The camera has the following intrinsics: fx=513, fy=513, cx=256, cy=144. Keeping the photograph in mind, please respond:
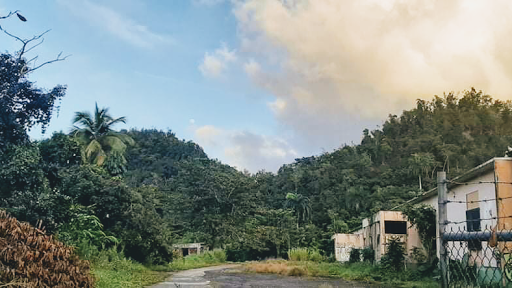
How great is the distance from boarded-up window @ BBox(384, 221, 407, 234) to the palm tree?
611 inches

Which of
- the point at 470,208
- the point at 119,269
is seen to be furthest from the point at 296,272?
the point at 470,208

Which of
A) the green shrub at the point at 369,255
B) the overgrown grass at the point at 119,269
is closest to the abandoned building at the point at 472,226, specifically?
the green shrub at the point at 369,255

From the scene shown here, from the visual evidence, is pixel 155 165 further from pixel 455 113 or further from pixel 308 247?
pixel 455 113

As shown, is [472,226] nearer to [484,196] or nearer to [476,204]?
[476,204]

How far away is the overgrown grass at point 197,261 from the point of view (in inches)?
1248

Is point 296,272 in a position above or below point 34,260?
below

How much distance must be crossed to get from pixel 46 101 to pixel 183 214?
3483cm

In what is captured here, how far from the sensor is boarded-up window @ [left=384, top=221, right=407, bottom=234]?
2775 centimetres

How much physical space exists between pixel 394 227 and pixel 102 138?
1782 centimetres

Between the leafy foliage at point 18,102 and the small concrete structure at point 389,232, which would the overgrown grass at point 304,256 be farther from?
the leafy foliage at point 18,102

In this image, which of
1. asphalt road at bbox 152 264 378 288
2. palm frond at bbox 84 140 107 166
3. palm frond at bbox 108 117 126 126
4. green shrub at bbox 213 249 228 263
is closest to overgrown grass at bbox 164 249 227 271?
green shrub at bbox 213 249 228 263

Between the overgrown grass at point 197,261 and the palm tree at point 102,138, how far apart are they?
6.86 m

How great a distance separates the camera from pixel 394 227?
91.4 ft

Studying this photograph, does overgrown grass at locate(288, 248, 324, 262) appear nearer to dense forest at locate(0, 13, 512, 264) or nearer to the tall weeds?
dense forest at locate(0, 13, 512, 264)
